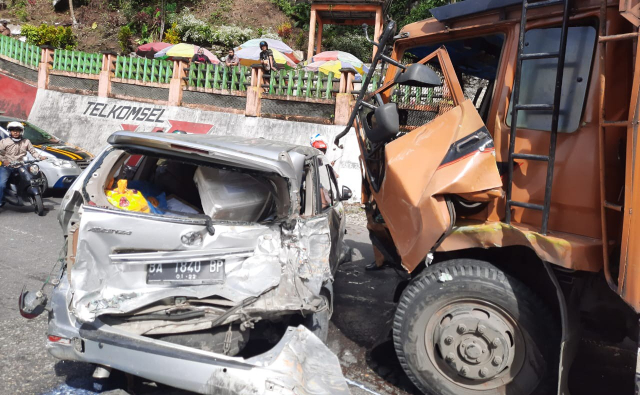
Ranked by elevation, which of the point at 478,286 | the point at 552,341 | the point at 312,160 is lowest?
the point at 552,341

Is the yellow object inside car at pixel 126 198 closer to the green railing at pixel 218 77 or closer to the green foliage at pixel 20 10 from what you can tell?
the green railing at pixel 218 77

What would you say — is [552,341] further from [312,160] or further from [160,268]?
[160,268]

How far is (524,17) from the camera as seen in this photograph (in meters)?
2.96

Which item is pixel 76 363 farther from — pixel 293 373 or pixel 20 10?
pixel 20 10

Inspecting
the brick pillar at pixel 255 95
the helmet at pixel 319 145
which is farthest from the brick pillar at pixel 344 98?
the helmet at pixel 319 145

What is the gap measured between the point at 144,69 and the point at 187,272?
13.4 meters

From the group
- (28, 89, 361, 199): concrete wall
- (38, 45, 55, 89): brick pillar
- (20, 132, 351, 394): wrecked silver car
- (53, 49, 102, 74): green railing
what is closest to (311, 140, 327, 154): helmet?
(28, 89, 361, 199): concrete wall

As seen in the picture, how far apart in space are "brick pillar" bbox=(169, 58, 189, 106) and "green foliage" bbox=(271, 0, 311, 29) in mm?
12327

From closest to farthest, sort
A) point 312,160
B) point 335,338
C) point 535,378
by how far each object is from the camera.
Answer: point 535,378 < point 312,160 < point 335,338

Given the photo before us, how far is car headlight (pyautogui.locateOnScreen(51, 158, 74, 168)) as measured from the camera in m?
9.31

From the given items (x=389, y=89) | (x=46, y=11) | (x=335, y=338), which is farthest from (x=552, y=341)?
(x=46, y=11)

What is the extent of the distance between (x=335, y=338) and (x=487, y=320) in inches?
61.3

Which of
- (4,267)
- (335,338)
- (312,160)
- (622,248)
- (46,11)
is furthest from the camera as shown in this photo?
(46,11)

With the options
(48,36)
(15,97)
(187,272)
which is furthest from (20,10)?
(187,272)
